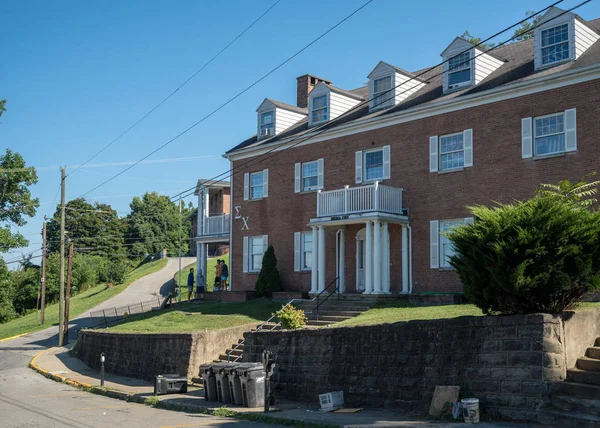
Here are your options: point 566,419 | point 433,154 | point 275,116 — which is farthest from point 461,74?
point 566,419

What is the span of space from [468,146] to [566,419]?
13570 millimetres

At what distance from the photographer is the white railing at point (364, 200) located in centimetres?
2425

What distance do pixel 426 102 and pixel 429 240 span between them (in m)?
4.96

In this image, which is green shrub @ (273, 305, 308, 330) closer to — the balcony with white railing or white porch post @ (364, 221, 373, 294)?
white porch post @ (364, 221, 373, 294)

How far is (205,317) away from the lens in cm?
2664

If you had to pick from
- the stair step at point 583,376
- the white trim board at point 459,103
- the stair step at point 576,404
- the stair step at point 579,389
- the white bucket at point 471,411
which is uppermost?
the white trim board at point 459,103

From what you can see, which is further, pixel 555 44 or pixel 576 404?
pixel 555 44

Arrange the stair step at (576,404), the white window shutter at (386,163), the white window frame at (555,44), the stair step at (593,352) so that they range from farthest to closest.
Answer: the white window shutter at (386,163)
the white window frame at (555,44)
the stair step at (593,352)
the stair step at (576,404)

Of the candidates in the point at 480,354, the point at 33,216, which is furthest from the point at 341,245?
the point at 33,216

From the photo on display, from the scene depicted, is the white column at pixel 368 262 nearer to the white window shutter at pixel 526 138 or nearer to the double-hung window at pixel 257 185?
the white window shutter at pixel 526 138

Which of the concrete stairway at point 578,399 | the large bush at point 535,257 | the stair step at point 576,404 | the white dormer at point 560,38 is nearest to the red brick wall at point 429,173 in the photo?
the white dormer at point 560,38

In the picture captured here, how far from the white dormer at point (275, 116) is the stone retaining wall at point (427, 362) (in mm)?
15950

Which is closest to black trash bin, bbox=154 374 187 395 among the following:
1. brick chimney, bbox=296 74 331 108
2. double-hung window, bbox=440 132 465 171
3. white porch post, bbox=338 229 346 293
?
white porch post, bbox=338 229 346 293

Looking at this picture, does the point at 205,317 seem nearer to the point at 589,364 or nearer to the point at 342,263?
the point at 342,263
